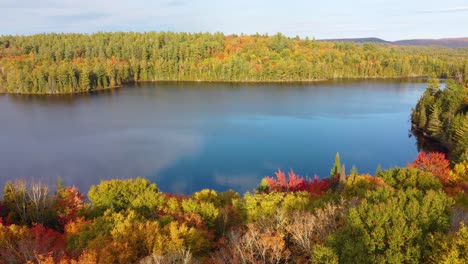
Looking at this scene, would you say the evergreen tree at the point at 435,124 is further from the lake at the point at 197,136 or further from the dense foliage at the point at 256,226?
the dense foliage at the point at 256,226

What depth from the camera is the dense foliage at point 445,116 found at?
4728cm

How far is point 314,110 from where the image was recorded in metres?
73.3

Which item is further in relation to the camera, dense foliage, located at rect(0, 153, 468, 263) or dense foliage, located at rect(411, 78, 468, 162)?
dense foliage, located at rect(411, 78, 468, 162)

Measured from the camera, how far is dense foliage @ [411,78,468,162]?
1861 inches

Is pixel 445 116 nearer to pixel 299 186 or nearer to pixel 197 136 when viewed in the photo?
pixel 299 186

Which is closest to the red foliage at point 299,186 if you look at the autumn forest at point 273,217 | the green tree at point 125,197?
the autumn forest at point 273,217

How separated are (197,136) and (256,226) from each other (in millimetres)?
36279

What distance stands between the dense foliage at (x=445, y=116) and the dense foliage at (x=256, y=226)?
2160 cm

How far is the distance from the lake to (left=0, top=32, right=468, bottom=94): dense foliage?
31.8 metres

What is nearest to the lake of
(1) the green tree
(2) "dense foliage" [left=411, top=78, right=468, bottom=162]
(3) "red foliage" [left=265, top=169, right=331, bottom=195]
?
(2) "dense foliage" [left=411, top=78, right=468, bottom=162]

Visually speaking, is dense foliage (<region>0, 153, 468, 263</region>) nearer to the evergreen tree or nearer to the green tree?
the green tree

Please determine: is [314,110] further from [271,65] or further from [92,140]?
[271,65]

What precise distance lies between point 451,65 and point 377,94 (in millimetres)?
71949

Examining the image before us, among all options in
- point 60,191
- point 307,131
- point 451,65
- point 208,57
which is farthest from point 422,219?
point 451,65
